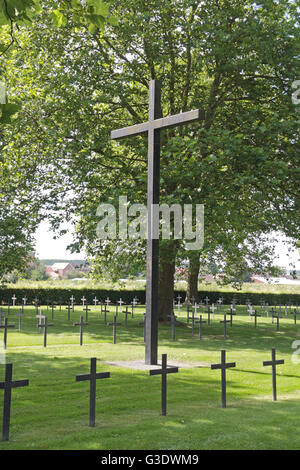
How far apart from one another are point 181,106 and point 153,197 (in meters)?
11.2

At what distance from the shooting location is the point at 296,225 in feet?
64.0

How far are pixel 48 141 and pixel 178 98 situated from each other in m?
6.27

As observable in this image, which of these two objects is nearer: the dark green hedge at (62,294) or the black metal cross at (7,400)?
the black metal cross at (7,400)

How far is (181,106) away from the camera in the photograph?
20.3 metres

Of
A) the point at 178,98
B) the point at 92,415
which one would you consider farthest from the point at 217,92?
the point at 92,415

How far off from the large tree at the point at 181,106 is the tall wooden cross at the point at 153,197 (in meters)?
4.70

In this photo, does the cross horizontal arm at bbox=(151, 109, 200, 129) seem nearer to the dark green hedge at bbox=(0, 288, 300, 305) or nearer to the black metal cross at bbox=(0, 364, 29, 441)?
the black metal cross at bbox=(0, 364, 29, 441)

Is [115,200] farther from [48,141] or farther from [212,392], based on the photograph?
[212,392]

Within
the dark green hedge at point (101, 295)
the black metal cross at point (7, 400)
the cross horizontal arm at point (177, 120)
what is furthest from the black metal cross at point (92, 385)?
the dark green hedge at point (101, 295)

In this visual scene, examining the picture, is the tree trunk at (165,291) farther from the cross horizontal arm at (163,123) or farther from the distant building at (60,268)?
the distant building at (60,268)

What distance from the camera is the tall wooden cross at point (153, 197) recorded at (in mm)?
9539

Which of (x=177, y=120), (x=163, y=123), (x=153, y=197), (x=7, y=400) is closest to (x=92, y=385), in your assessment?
(x=7, y=400)

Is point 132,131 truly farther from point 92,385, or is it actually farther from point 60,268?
point 60,268

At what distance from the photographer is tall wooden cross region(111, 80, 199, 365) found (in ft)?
31.3
